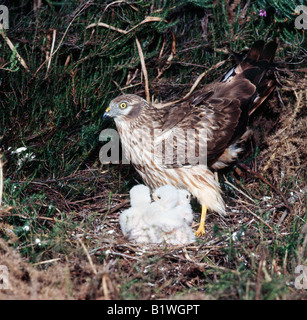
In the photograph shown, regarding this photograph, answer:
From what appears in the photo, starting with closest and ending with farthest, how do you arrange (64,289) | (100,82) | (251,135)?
(64,289) → (100,82) → (251,135)

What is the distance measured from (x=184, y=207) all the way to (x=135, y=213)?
1.55 ft

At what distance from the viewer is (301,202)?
4219 mm

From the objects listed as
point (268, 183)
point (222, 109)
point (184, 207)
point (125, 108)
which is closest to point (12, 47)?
point (125, 108)

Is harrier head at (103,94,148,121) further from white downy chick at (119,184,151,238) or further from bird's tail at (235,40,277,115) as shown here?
bird's tail at (235,40,277,115)

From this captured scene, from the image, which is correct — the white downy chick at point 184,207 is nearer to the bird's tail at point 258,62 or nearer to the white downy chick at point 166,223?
the white downy chick at point 166,223

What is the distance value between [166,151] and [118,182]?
2.69 feet

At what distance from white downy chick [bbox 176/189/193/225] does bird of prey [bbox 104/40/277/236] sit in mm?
278

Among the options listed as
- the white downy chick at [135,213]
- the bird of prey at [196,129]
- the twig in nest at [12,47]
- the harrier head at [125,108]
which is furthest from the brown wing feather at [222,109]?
the twig in nest at [12,47]

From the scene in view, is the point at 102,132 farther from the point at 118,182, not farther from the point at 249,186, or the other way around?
the point at 249,186

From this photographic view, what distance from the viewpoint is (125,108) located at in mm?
4555

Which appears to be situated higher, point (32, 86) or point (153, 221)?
point (32, 86)

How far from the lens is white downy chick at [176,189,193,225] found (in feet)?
13.2

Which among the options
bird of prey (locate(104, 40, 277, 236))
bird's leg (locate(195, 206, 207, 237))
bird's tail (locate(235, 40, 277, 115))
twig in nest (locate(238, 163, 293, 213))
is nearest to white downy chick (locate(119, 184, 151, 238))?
bird of prey (locate(104, 40, 277, 236))

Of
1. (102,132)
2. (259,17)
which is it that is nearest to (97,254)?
(102,132)
